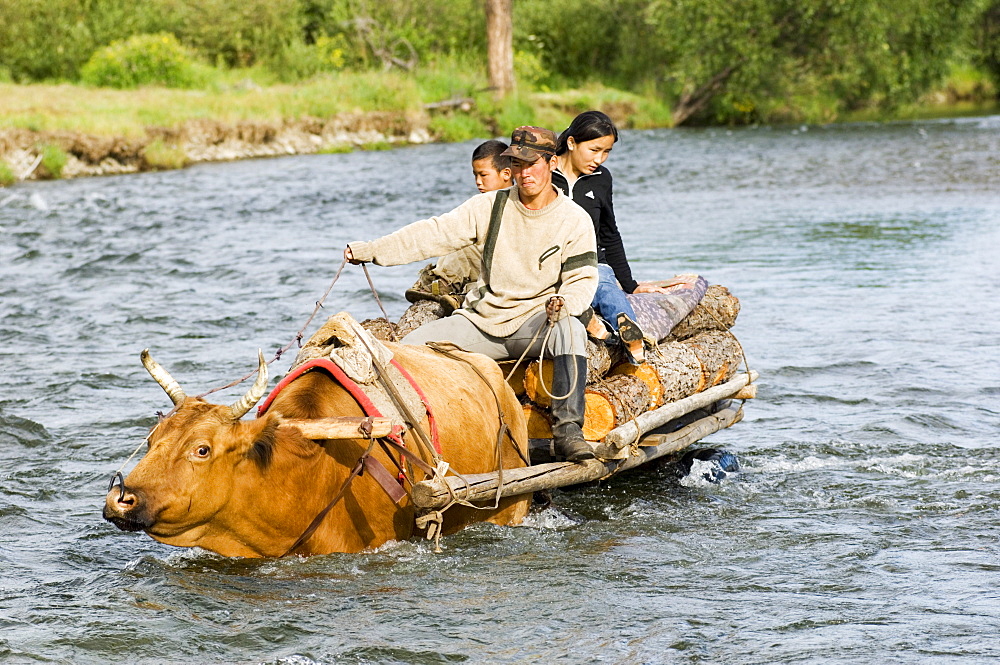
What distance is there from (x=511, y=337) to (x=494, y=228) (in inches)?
24.3

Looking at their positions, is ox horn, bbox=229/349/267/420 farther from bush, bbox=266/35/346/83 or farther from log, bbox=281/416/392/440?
bush, bbox=266/35/346/83

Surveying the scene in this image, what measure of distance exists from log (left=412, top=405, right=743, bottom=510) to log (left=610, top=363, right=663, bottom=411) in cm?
24

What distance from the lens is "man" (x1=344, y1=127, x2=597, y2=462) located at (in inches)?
252

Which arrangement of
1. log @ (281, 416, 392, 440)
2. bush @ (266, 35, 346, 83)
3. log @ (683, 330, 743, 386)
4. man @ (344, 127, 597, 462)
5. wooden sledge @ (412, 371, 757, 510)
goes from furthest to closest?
1. bush @ (266, 35, 346, 83)
2. log @ (683, 330, 743, 386)
3. man @ (344, 127, 597, 462)
4. wooden sledge @ (412, 371, 757, 510)
5. log @ (281, 416, 392, 440)

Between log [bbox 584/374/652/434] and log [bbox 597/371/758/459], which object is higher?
log [bbox 584/374/652/434]

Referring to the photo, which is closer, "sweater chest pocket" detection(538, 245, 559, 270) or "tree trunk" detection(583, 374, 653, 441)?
"sweater chest pocket" detection(538, 245, 559, 270)

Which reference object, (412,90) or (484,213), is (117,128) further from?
(484,213)

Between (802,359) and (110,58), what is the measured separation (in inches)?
1280

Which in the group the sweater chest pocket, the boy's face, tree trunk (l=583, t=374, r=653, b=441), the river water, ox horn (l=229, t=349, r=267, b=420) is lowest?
the river water

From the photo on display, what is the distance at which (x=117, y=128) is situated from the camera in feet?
96.3

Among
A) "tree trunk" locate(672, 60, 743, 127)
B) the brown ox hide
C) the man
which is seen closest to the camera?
the brown ox hide

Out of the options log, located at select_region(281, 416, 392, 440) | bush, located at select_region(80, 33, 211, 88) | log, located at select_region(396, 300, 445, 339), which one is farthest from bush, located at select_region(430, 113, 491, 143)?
log, located at select_region(281, 416, 392, 440)

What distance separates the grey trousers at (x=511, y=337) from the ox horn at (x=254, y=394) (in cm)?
173

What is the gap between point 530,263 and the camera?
6555 mm
